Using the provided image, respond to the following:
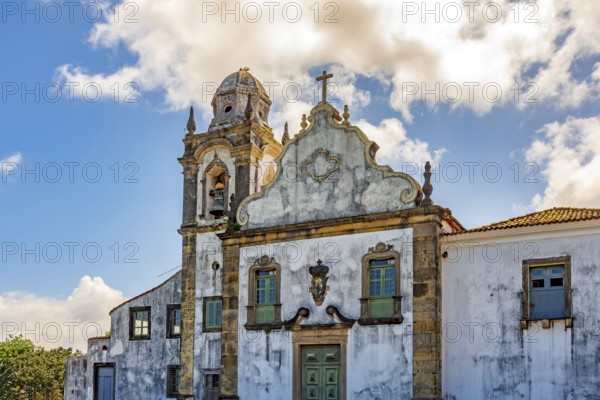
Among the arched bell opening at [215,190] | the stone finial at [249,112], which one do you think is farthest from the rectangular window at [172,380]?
the stone finial at [249,112]

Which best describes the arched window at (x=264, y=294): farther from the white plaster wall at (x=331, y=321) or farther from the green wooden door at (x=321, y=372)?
the green wooden door at (x=321, y=372)

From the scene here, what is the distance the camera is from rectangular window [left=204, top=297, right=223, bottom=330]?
78.6 ft

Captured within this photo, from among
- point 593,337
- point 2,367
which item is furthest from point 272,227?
point 2,367

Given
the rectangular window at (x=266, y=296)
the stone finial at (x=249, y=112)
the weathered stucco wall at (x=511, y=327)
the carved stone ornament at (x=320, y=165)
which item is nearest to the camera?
the weathered stucco wall at (x=511, y=327)

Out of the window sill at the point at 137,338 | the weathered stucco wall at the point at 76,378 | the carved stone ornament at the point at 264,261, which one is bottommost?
the weathered stucco wall at the point at 76,378

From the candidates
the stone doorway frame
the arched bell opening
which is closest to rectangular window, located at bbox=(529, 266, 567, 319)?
the stone doorway frame

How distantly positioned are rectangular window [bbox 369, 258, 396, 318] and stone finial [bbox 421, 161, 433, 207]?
175cm

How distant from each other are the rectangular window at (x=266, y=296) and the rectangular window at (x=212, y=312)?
117 inches

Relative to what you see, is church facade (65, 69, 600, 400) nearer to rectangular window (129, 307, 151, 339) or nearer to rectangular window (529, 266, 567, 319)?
rectangular window (529, 266, 567, 319)

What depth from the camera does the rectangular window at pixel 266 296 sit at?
21.0m

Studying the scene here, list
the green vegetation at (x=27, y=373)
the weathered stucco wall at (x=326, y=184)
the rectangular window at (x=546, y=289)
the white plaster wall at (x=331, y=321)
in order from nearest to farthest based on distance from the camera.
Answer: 1. the rectangular window at (x=546, y=289)
2. the white plaster wall at (x=331, y=321)
3. the weathered stucco wall at (x=326, y=184)
4. the green vegetation at (x=27, y=373)

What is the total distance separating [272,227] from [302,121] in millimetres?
3317

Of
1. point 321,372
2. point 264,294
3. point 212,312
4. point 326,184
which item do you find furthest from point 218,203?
point 321,372

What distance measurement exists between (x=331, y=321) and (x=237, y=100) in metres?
9.79
